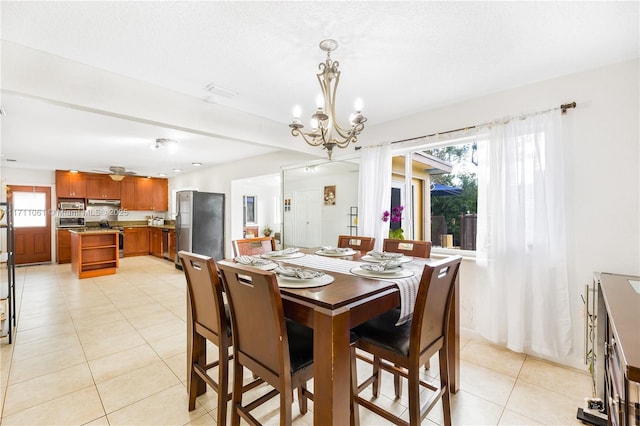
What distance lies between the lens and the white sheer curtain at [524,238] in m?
2.23

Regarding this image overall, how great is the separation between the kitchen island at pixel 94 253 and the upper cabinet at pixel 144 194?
233 centimetres

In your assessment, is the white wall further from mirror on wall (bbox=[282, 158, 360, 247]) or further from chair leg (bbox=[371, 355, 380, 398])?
mirror on wall (bbox=[282, 158, 360, 247])

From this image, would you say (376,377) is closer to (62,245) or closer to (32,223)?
(62,245)

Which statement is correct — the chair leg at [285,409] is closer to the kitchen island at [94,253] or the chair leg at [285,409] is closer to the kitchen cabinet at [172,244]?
the kitchen island at [94,253]

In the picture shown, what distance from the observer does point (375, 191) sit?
3.35 metres

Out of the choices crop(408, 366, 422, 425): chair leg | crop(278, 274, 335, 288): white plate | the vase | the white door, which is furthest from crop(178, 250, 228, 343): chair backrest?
the white door

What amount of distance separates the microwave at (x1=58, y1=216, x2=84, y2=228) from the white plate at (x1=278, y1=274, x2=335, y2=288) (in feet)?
25.7

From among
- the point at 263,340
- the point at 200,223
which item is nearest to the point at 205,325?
the point at 263,340

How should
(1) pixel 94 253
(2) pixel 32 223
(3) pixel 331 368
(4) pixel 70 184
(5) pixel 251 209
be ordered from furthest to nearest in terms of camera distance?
(5) pixel 251 209 < (4) pixel 70 184 < (2) pixel 32 223 < (1) pixel 94 253 < (3) pixel 331 368

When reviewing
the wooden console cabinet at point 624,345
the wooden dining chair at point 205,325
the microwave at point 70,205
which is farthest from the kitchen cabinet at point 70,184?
the wooden console cabinet at point 624,345

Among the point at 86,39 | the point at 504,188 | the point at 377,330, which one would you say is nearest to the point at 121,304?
the point at 86,39

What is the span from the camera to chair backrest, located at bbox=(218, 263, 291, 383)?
1.12 meters

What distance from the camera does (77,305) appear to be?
368 cm

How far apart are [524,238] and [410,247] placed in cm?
95
